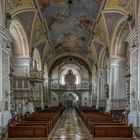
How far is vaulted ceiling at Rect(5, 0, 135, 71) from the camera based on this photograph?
60.6 ft

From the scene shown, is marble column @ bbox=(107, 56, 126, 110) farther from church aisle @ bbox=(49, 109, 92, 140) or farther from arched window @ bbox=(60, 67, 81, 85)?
arched window @ bbox=(60, 67, 81, 85)

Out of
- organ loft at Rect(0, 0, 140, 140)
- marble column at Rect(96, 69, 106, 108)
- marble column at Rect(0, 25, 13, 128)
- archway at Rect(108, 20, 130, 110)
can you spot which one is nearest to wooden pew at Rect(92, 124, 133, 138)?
organ loft at Rect(0, 0, 140, 140)

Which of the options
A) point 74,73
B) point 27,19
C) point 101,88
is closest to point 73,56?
point 74,73

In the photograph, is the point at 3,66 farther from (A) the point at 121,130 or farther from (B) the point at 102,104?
(B) the point at 102,104

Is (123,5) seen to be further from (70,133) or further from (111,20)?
(70,133)

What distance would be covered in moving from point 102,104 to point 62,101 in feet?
50.5

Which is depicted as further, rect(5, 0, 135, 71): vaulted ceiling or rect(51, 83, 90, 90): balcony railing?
rect(51, 83, 90, 90): balcony railing

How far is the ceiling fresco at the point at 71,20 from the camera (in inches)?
844

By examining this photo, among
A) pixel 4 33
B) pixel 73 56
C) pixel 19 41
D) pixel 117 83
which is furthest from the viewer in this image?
pixel 73 56

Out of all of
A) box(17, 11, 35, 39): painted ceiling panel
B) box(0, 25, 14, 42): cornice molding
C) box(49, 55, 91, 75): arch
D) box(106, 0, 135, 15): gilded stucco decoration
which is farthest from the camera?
box(49, 55, 91, 75): arch

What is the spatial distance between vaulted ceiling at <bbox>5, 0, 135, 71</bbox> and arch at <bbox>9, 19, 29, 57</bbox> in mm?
341

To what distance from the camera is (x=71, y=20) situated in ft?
84.7

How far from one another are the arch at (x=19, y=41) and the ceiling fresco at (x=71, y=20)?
2.00 m

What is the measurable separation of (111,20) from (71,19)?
490 cm
